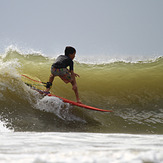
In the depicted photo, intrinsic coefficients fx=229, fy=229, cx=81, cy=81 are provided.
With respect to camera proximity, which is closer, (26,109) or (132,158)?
(132,158)

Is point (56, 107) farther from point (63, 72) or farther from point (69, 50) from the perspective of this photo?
point (69, 50)

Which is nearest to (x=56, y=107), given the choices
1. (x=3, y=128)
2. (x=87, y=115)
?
(x=87, y=115)

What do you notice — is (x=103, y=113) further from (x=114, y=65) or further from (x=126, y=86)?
(x=114, y=65)

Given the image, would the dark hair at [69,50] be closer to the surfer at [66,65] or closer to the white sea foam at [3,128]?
the surfer at [66,65]

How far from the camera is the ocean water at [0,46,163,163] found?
5.20 feet

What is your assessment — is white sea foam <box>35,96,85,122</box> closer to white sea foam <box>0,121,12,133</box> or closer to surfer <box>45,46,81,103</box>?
surfer <box>45,46,81,103</box>

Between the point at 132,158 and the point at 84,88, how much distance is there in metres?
5.09

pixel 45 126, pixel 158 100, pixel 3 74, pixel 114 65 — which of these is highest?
pixel 114 65

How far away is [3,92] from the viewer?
171 inches

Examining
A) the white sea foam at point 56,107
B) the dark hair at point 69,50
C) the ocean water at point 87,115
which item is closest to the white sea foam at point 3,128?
the ocean water at point 87,115

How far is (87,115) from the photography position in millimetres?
4301

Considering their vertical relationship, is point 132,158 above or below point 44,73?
below

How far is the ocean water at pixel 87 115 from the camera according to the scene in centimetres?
159

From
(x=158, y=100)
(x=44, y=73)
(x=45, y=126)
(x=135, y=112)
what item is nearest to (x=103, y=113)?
(x=135, y=112)
